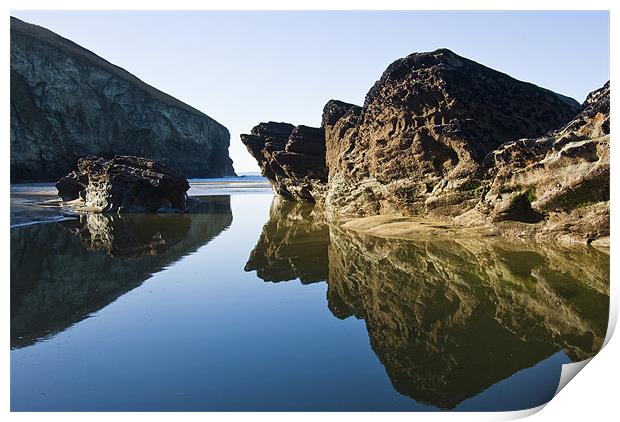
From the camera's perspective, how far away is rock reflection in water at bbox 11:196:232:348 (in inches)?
417

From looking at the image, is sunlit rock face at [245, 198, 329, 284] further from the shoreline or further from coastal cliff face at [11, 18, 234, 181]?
coastal cliff face at [11, 18, 234, 181]

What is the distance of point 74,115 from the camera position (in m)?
89.1

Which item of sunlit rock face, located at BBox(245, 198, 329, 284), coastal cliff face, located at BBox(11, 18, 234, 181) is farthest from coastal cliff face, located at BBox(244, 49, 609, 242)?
coastal cliff face, located at BBox(11, 18, 234, 181)

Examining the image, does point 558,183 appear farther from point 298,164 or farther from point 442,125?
point 298,164

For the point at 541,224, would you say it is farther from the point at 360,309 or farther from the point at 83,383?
the point at 83,383

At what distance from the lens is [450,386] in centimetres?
662

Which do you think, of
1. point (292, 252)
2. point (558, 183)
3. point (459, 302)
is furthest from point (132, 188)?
point (459, 302)

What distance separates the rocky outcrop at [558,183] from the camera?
52.2 feet

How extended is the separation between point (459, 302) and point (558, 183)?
9.08 meters

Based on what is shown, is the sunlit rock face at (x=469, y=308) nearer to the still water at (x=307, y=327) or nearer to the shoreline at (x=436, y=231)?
the still water at (x=307, y=327)

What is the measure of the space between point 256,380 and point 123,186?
32.6 meters

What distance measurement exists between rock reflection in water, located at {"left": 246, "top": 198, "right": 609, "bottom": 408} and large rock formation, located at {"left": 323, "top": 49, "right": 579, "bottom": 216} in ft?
18.2

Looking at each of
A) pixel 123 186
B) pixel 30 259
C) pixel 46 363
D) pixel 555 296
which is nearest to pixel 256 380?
pixel 46 363

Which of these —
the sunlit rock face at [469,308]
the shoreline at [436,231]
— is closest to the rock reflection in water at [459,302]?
the sunlit rock face at [469,308]
